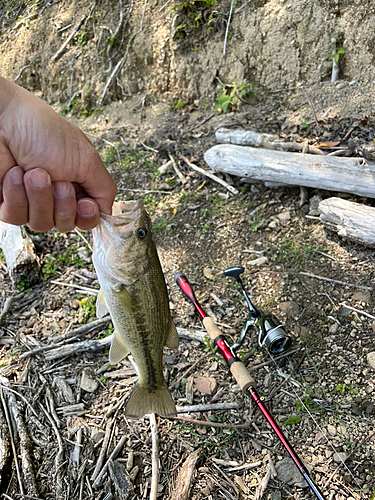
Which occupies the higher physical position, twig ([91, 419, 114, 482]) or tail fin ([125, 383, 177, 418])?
tail fin ([125, 383, 177, 418])

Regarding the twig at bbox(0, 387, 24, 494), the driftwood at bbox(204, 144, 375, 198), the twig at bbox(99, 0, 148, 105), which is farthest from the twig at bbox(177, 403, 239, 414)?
the twig at bbox(99, 0, 148, 105)

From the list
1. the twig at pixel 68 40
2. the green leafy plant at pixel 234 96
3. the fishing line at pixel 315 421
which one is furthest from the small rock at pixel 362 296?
the twig at pixel 68 40

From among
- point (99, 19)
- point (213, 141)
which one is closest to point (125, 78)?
point (99, 19)

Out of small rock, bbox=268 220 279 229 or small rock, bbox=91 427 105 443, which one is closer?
small rock, bbox=91 427 105 443

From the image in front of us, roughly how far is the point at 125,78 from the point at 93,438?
6534mm

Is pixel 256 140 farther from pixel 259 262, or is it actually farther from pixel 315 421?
pixel 315 421

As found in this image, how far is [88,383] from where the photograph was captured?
375 centimetres

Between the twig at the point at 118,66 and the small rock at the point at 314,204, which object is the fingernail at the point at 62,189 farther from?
the twig at the point at 118,66

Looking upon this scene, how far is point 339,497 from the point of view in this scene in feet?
9.25

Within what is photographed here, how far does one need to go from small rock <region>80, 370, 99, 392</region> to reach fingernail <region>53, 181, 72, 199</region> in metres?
2.27

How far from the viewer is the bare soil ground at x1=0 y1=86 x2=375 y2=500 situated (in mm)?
3080

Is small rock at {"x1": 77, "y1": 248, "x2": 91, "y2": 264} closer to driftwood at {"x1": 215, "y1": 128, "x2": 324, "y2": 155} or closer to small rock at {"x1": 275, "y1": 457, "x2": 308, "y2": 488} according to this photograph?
driftwood at {"x1": 215, "y1": 128, "x2": 324, "y2": 155}

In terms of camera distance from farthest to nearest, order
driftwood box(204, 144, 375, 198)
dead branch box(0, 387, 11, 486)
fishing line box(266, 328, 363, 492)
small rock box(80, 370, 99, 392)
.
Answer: driftwood box(204, 144, 375, 198), small rock box(80, 370, 99, 392), dead branch box(0, 387, 11, 486), fishing line box(266, 328, 363, 492)

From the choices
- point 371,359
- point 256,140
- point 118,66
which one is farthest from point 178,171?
point 371,359
